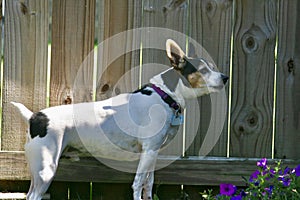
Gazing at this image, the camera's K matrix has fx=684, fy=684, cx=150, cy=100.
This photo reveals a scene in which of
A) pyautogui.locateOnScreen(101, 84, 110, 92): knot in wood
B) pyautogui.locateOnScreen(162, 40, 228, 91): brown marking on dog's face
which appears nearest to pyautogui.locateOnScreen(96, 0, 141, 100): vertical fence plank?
pyautogui.locateOnScreen(101, 84, 110, 92): knot in wood

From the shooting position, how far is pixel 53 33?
4789 mm

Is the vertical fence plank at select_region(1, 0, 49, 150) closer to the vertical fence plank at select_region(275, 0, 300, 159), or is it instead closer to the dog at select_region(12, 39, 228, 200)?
the dog at select_region(12, 39, 228, 200)

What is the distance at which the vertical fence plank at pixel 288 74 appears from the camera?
498 centimetres

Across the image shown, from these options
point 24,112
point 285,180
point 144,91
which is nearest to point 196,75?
point 144,91

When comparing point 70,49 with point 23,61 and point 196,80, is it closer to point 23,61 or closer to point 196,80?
point 23,61

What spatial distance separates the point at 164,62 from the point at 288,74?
3.00ft

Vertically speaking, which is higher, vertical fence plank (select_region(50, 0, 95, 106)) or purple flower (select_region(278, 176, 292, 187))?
vertical fence plank (select_region(50, 0, 95, 106))

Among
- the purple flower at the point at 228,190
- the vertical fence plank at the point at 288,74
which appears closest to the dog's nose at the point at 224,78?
the vertical fence plank at the point at 288,74

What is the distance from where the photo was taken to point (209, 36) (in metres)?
4.93

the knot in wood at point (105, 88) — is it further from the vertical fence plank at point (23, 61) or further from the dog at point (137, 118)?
the vertical fence plank at point (23, 61)

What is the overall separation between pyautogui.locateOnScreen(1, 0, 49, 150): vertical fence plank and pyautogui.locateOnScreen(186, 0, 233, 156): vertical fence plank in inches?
42.0

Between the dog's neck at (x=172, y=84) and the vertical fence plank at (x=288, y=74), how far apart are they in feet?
2.82

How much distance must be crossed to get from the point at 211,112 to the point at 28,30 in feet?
4.70

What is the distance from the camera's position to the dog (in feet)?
14.2
